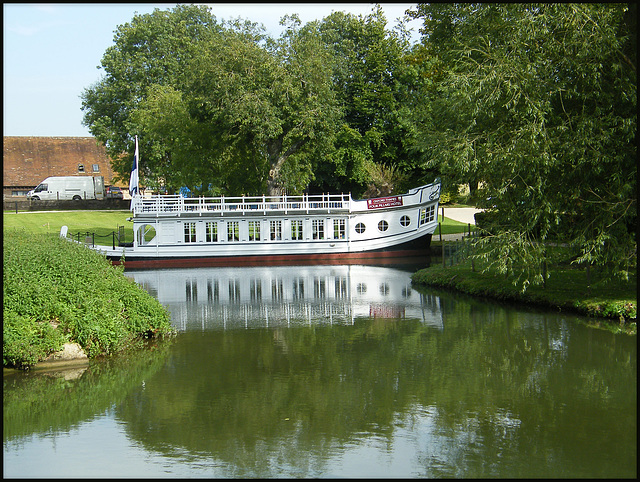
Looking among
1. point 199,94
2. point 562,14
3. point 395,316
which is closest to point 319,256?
point 199,94

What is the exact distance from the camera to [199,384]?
13.7m

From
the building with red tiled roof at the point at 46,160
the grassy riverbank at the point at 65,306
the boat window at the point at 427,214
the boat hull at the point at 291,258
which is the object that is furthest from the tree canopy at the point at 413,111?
the grassy riverbank at the point at 65,306

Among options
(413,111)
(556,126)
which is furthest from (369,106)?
(556,126)

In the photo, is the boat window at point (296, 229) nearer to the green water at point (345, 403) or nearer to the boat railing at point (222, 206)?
the boat railing at point (222, 206)

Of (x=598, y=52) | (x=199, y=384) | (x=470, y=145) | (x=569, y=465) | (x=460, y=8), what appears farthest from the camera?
(x=460, y=8)

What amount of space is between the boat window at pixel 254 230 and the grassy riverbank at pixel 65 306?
68.5ft

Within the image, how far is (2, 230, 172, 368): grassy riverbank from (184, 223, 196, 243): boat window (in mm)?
20445

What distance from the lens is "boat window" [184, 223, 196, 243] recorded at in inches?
1522

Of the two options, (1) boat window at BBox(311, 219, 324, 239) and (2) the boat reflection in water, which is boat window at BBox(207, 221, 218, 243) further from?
(1) boat window at BBox(311, 219, 324, 239)

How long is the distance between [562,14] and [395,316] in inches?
366

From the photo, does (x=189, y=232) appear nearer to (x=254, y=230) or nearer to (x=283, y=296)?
(x=254, y=230)

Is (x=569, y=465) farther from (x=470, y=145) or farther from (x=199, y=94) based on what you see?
(x=199, y=94)

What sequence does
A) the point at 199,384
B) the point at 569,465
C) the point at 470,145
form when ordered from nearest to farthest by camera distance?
the point at 569,465
the point at 199,384
the point at 470,145

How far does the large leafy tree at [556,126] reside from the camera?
17.7 m
